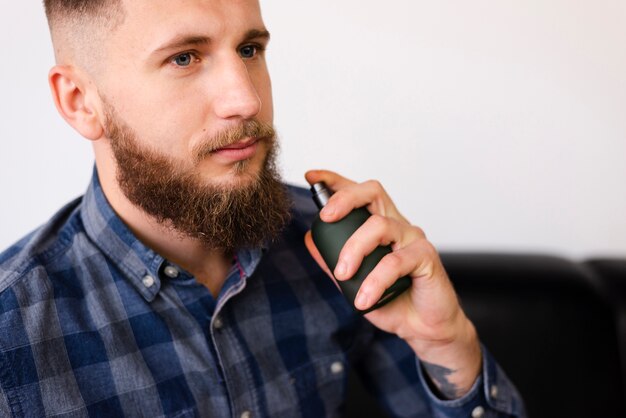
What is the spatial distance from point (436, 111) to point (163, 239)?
2.51 feet

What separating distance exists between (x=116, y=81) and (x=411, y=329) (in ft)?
1.92

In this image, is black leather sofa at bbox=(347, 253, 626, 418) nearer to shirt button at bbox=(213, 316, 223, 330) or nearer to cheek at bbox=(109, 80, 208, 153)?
shirt button at bbox=(213, 316, 223, 330)

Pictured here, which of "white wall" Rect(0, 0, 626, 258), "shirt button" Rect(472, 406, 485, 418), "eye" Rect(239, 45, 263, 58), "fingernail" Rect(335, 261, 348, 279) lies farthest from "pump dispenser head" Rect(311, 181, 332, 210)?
"white wall" Rect(0, 0, 626, 258)

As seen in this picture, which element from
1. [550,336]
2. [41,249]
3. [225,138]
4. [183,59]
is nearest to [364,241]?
[225,138]

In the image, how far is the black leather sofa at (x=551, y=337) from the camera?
4.95 feet

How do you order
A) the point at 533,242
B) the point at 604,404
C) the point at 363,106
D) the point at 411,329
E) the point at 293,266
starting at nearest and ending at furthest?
the point at 411,329 → the point at 293,266 → the point at 604,404 → the point at 363,106 → the point at 533,242

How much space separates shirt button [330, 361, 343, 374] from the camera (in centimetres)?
127

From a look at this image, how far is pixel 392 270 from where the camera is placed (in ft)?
3.45

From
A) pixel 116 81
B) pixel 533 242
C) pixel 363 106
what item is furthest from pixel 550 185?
pixel 116 81

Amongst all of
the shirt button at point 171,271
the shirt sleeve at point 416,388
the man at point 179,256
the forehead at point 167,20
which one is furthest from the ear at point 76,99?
the shirt sleeve at point 416,388

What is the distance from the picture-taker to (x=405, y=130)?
5.49ft

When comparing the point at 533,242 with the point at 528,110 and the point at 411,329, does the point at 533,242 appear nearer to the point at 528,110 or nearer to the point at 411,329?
the point at 528,110

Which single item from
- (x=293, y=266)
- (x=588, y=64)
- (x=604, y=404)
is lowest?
(x=604, y=404)

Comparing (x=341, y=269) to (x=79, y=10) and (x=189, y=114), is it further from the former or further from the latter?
(x=79, y=10)
